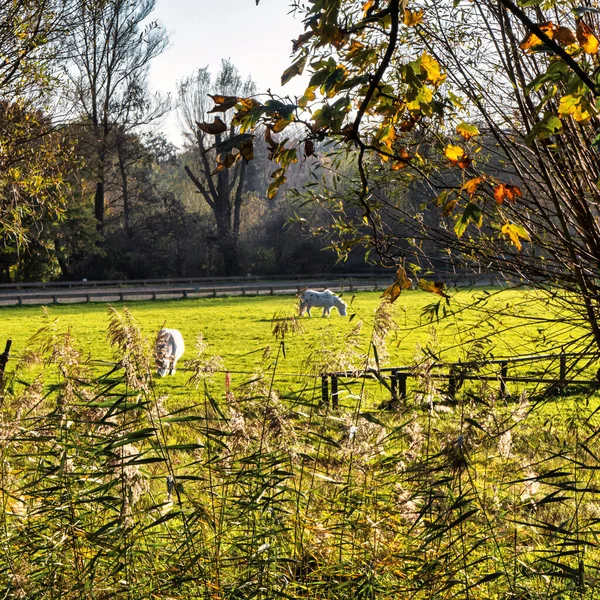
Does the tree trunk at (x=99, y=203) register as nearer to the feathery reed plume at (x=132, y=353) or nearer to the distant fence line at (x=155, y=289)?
the distant fence line at (x=155, y=289)

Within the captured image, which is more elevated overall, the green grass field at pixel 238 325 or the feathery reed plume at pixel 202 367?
the feathery reed plume at pixel 202 367

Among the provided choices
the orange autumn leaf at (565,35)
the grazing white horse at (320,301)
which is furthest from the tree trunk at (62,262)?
the orange autumn leaf at (565,35)

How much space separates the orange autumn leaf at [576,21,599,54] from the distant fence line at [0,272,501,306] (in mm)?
26649

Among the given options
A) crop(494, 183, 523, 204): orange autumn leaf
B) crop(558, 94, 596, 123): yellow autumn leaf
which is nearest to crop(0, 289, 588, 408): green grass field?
crop(494, 183, 523, 204): orange autumn leaf

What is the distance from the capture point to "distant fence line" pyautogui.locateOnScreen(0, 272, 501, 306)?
109 feet

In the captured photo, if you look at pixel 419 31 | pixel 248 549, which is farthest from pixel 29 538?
pixel 419 31

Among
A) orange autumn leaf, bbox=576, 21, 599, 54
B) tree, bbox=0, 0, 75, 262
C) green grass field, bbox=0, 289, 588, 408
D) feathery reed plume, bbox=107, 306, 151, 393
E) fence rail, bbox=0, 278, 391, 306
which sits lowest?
green grass field, bbox=0, 289, 588, 408

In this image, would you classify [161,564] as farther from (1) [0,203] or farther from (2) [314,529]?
(1) [0,203]

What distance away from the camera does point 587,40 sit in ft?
7.40

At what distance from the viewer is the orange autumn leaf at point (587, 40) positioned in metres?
2.20

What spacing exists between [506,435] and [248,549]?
1406 millimetres

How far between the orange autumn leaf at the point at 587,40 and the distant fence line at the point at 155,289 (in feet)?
87.4

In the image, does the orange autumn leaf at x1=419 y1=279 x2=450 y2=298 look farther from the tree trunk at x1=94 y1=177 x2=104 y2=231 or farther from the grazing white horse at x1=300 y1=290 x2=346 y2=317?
the tree trunk at x1=94 y1=177 x2=104 y2=231

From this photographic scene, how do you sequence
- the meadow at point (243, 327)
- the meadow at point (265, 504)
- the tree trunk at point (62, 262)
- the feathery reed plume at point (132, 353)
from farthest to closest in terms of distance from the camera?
the tree trunk at point (62, 262) → the meadow at point (243, 327) → the feathery reed plume at point (132, 353) → the meadow at point (265, 504)
